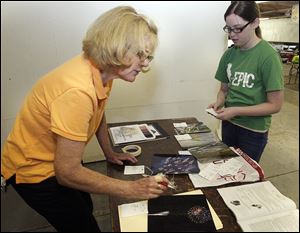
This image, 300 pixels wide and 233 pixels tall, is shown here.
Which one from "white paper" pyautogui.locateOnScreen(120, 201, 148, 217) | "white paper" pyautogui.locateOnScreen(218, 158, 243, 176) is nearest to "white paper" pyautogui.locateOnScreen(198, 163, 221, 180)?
"white paper" pyautogui.locateOnScreen(218, 158, 243, 176)

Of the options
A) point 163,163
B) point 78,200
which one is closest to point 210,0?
point 163,163

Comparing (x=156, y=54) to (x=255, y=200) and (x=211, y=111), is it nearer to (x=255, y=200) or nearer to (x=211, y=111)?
(x=211, y=111)

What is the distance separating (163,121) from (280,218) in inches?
25.5

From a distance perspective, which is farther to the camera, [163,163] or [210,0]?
[163,163]

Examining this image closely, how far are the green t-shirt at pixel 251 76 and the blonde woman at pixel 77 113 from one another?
0.93ft

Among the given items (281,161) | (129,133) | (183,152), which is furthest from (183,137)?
(281,161)

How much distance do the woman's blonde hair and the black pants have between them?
17.7 inches

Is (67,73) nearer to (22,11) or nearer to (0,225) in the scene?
(22,11)

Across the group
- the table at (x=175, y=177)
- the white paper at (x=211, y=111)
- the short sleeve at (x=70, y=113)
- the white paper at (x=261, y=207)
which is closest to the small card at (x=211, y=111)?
the white paper at (x=211, y=111)

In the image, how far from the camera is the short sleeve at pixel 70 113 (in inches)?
22.6

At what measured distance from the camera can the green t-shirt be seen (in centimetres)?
67

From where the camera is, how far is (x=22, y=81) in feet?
2.59

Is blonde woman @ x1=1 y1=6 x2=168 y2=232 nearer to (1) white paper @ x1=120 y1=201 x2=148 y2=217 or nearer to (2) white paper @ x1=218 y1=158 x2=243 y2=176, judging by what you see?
(1) white paper @ x1=120 y1=201 x2=148 y2=217

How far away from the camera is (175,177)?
31.1 inches
